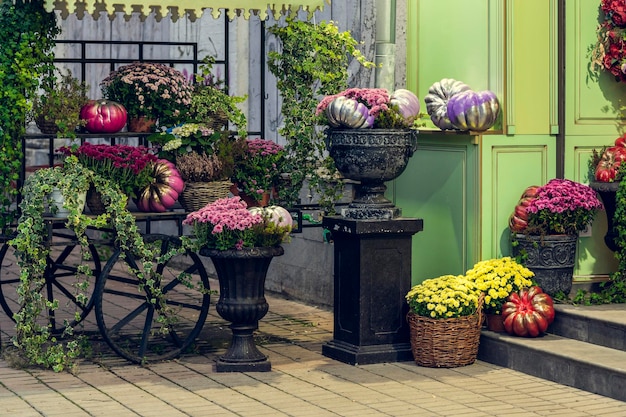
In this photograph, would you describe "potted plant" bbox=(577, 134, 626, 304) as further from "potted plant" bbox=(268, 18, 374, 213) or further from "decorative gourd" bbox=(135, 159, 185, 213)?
"decorative gourd" bbox=(135, 159, 185, 213)

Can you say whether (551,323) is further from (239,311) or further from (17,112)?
(17,112)

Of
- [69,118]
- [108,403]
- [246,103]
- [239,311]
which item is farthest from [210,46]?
[108,403]

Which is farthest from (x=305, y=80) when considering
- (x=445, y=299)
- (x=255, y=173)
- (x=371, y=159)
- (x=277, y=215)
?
(x=445, y=299)

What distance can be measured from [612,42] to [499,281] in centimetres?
196

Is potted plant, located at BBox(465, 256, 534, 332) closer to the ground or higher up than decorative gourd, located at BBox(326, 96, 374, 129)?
closer to the ground

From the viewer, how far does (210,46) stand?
44.0 ft

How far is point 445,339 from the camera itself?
333 inches

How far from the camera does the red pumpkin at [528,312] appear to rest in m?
8.54

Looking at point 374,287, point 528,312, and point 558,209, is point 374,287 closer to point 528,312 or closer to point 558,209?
point 528,312

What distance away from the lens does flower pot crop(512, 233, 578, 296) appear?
884cm

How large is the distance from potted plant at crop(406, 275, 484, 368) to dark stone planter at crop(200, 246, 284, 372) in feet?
3.29

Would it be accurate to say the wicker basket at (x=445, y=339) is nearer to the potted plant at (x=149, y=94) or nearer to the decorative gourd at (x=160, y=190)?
the decorative gourd at (x=160, y=190)

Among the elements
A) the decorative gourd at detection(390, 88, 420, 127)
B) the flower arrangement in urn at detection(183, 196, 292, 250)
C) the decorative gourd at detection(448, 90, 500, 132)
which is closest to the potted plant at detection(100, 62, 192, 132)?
the flower arrangement in urn at detection(183, 196, 292, 250)

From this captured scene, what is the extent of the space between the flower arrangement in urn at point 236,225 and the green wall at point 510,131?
56.9 inches
